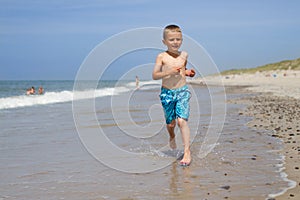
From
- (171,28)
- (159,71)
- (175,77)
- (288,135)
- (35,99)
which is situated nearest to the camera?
(171,28)

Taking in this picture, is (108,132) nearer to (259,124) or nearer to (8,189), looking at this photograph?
(259,124)

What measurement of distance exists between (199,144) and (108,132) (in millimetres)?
2572

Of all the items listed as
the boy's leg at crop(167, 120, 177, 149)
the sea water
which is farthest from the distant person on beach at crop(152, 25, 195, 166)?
the sea water

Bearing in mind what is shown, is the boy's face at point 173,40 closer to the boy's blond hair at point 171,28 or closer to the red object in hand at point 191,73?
the boy's blond hair at point 171,28

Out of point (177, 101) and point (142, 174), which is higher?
point (177, 101)

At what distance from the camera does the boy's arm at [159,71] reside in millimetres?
5336

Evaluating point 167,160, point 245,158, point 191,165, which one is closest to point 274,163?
point 245,158

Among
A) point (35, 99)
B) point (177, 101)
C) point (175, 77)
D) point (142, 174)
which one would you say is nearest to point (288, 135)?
point (177, 101)

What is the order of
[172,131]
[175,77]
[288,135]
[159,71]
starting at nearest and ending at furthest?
[159,71] → [175,77] → [172,131] → [288,135]

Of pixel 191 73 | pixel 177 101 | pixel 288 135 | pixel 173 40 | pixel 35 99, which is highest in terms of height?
pixel 173 40

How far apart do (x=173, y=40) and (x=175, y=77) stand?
1.71 feet

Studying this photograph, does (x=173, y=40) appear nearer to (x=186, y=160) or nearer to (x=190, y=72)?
(x=190, y=72)

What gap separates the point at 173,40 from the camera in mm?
5434

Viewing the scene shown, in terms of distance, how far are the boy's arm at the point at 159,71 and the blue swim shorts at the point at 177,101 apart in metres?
0.31
